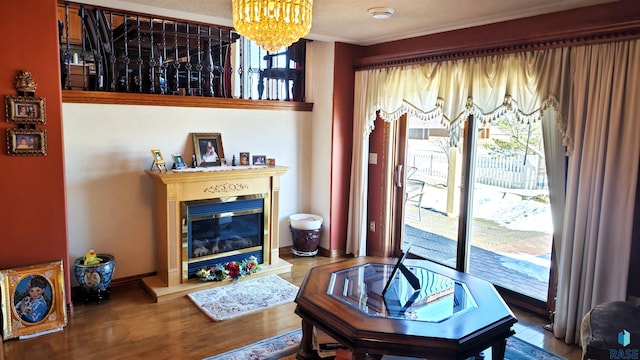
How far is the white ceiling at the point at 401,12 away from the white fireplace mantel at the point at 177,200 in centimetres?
137

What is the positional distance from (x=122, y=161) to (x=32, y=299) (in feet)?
4.34

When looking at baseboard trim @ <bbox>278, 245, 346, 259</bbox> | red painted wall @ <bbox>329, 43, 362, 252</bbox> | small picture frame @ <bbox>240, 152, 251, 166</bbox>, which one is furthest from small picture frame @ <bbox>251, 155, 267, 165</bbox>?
baseboard trim @ <bbox>278, 245, 346, 259</bbox>

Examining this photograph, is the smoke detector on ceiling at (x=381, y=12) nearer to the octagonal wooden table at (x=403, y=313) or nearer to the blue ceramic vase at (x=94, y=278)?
the octagonal wooden table at (x=403, y=313)

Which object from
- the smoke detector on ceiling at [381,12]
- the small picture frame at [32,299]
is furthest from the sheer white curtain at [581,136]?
the small picture frame at [32,299]

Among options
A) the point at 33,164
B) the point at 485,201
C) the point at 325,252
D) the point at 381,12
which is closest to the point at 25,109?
the point at 33,164

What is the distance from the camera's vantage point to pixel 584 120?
10.1ft

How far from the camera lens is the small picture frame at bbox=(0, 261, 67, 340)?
3055 mm

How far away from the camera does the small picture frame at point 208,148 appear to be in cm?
429

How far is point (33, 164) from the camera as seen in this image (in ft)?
10.3

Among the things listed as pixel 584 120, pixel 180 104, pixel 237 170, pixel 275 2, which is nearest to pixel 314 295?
pixel 275 2

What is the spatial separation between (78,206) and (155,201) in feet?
2.10

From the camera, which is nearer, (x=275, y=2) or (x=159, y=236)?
(x=275, y=2)

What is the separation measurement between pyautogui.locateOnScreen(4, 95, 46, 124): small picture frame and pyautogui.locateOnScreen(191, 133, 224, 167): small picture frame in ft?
4.54

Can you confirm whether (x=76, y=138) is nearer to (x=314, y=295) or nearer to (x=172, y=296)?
(x=172, y=296)
